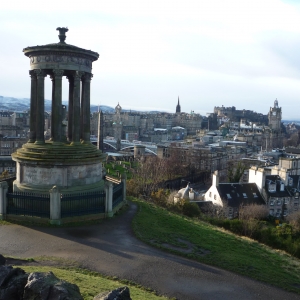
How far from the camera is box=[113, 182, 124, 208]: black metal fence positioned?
1729 cm

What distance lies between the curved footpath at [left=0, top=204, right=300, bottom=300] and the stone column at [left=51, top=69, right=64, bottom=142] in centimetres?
467

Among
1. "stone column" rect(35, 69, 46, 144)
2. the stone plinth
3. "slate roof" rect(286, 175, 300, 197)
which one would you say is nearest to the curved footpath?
the stone plinth

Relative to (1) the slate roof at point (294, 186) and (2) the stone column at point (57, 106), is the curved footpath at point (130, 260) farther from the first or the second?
(1) the slate roof at point (294, 186)

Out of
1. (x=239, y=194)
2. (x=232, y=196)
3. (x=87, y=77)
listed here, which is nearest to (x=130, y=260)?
(x=87, y=77)

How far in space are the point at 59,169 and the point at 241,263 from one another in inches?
339

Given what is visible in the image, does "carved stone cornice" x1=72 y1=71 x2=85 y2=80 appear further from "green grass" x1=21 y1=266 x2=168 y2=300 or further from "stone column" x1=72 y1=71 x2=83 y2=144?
"green grass" x1=21 y1=266 x2=168 y2=300

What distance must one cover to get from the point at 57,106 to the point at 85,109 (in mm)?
1754

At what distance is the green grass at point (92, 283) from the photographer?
29.7 ft

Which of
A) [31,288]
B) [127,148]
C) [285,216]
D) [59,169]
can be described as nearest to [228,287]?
[31,288]

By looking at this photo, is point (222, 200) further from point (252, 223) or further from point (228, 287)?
point (228, 287)

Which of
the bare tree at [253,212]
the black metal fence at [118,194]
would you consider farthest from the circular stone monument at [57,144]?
the bare tree at [253,212]

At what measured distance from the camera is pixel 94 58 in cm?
1816

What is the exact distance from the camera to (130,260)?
1191cm

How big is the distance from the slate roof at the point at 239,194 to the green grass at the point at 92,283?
29097mm
